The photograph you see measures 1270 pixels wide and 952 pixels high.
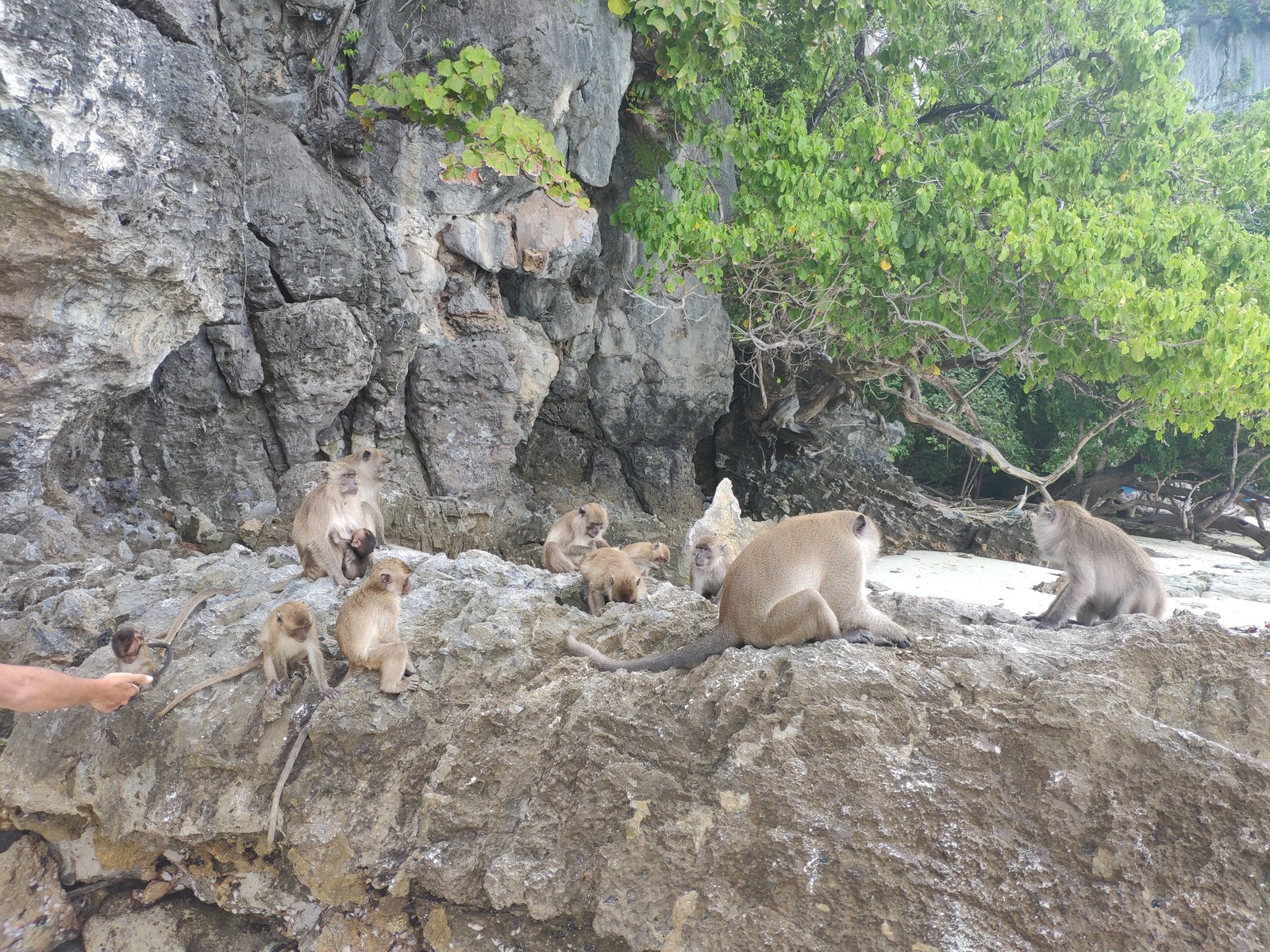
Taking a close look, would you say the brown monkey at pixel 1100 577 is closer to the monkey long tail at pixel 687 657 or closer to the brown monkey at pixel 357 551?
the monkey long tail at pixel 687 657

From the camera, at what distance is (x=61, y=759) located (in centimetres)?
342

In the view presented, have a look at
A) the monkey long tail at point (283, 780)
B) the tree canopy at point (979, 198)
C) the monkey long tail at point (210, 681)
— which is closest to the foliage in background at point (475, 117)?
the tree canopy at point (979, 198)

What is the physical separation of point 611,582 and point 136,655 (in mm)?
2346

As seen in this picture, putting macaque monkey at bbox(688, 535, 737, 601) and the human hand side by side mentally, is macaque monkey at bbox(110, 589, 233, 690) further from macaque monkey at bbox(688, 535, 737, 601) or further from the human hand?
macaque monkey at bbox(688, 535, 737, 601)

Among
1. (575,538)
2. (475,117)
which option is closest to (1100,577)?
(575,538)

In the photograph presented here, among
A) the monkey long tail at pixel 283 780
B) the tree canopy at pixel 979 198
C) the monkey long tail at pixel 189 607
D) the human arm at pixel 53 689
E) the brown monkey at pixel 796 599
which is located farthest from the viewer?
the tree canopy at pixel 979 198

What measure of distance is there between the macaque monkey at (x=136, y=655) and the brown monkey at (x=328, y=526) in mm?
Answer: 838

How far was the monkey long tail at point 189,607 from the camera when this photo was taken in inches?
153

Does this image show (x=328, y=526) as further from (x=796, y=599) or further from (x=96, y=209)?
(x=796, y=599)

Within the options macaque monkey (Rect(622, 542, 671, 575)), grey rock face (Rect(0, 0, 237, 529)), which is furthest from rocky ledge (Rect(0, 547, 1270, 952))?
macaque monkey (Rect(622, 542, 671, 575))

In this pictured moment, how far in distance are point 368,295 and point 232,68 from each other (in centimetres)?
211

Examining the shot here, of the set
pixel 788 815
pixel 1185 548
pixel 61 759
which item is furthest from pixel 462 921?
pixel 1185 548

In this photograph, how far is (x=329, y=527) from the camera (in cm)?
485

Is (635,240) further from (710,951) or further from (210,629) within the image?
(710,951)
